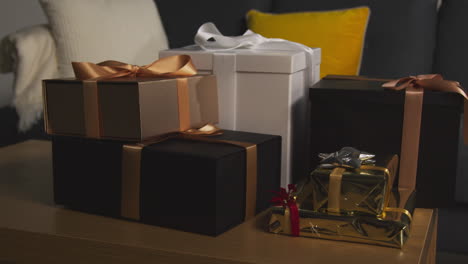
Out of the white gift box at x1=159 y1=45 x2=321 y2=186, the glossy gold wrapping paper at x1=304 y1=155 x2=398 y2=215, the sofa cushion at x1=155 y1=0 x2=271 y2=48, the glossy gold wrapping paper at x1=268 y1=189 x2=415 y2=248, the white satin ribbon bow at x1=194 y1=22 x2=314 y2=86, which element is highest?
the sofa cushion at x1=155 y1=0 x2=271 y2=48

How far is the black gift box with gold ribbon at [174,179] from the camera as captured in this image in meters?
0.80

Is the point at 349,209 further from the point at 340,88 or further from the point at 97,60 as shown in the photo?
the point at 97,60

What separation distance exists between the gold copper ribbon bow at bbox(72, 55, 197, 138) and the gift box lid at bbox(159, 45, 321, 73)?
0.09 meters

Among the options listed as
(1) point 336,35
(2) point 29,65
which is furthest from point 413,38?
(2) point 29,65

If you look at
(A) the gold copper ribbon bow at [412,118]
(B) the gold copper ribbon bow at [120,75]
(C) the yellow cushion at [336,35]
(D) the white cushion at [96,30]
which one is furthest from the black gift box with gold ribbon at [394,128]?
(D) the white cushion at [96,30]

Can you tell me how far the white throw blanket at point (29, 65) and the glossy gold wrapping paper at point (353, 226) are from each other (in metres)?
1.13

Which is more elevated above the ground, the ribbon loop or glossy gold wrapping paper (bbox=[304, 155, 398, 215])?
the ribbon loop

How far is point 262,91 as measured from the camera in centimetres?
101

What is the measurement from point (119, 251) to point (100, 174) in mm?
154

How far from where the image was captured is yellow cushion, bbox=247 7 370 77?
5.71ft

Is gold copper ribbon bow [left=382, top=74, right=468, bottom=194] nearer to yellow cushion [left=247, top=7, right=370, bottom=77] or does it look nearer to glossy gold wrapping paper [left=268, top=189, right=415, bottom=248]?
glossy gold wrapping paper [left=268, top=189, right=415, bottom=248]

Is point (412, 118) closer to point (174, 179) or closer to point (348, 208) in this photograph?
point (348, 208)

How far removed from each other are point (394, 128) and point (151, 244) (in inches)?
17.9

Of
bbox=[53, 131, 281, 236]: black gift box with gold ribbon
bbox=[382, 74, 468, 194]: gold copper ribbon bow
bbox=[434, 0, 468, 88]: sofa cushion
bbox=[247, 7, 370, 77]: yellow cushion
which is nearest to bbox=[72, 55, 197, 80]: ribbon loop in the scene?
bbox=[53, 131, 281, 236]: black gift box with gold ribbon
